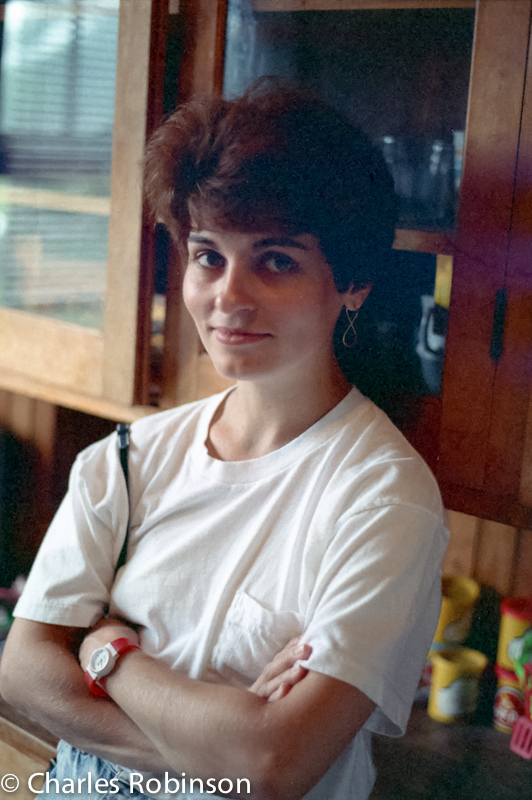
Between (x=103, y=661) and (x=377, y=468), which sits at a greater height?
(x=377, y=468)

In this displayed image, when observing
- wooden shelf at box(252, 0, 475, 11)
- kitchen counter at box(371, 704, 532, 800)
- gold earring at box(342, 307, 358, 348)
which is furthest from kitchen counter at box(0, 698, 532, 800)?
wooden shelf at box(252, 0, 475, 11)

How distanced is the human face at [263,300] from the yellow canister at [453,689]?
52cm

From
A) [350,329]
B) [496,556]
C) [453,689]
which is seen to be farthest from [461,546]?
[350,329]

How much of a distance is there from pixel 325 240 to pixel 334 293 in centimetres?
6

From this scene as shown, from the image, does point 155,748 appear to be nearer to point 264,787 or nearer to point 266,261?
point 264,787

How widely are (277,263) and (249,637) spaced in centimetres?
39

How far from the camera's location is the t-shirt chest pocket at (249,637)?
83 centimetres

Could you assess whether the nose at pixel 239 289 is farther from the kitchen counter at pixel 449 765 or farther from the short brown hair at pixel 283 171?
the kitchen counter at pixel 449 765

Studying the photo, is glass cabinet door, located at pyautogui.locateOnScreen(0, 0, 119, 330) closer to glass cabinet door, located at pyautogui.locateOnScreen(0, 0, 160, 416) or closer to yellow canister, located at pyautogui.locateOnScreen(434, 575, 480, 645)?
glass cabinet door, located at pyautogui.locateOnScreen(0, 0, 160, 416)

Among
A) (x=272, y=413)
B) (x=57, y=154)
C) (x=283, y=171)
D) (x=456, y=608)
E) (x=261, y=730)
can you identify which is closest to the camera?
(x=261, y=730)

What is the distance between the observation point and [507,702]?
3.62 feet

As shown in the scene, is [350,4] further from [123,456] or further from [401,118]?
[123,456]

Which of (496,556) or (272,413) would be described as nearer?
(272,413)

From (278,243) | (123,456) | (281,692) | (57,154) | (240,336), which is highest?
(57,154)
